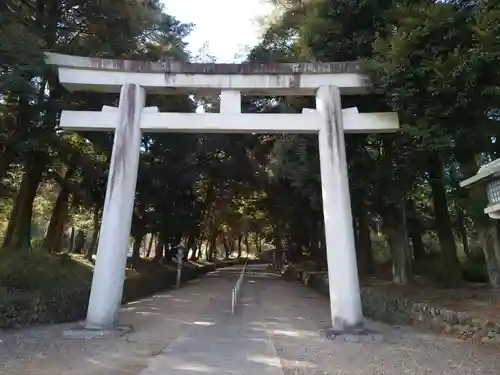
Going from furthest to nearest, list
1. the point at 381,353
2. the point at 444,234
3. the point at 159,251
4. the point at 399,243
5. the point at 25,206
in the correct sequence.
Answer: the point at 159,251, the point at 444,234, the point at 25,206, the point at 399,243, the point at 381,353

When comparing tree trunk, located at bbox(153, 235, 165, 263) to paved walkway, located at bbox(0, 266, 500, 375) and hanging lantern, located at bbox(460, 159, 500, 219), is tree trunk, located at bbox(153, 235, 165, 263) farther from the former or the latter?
hanging lantern, located at bbox(460, 159, 500, 219)

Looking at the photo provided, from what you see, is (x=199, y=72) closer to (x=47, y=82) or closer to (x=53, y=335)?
(x=47, y=82)

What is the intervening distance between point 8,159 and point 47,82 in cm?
242

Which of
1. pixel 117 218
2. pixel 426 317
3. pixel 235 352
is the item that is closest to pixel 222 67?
pixel 117 218

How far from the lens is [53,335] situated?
8.16 metres

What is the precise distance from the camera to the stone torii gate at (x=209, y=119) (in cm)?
852

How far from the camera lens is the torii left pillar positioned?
8305mm

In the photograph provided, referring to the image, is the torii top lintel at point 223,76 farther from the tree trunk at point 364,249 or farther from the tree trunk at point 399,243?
the tree trunk at point 364,249

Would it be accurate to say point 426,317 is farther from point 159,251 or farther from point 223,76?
point 159,251

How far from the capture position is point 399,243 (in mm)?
12852

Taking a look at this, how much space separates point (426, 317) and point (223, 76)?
684 cm

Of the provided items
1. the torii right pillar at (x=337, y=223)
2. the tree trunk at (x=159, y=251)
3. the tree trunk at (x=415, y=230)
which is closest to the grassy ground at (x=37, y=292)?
the torii right pillar at (x=337, y=223)

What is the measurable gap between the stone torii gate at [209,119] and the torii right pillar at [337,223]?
0.02 metres

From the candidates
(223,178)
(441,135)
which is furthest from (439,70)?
(223,178)
